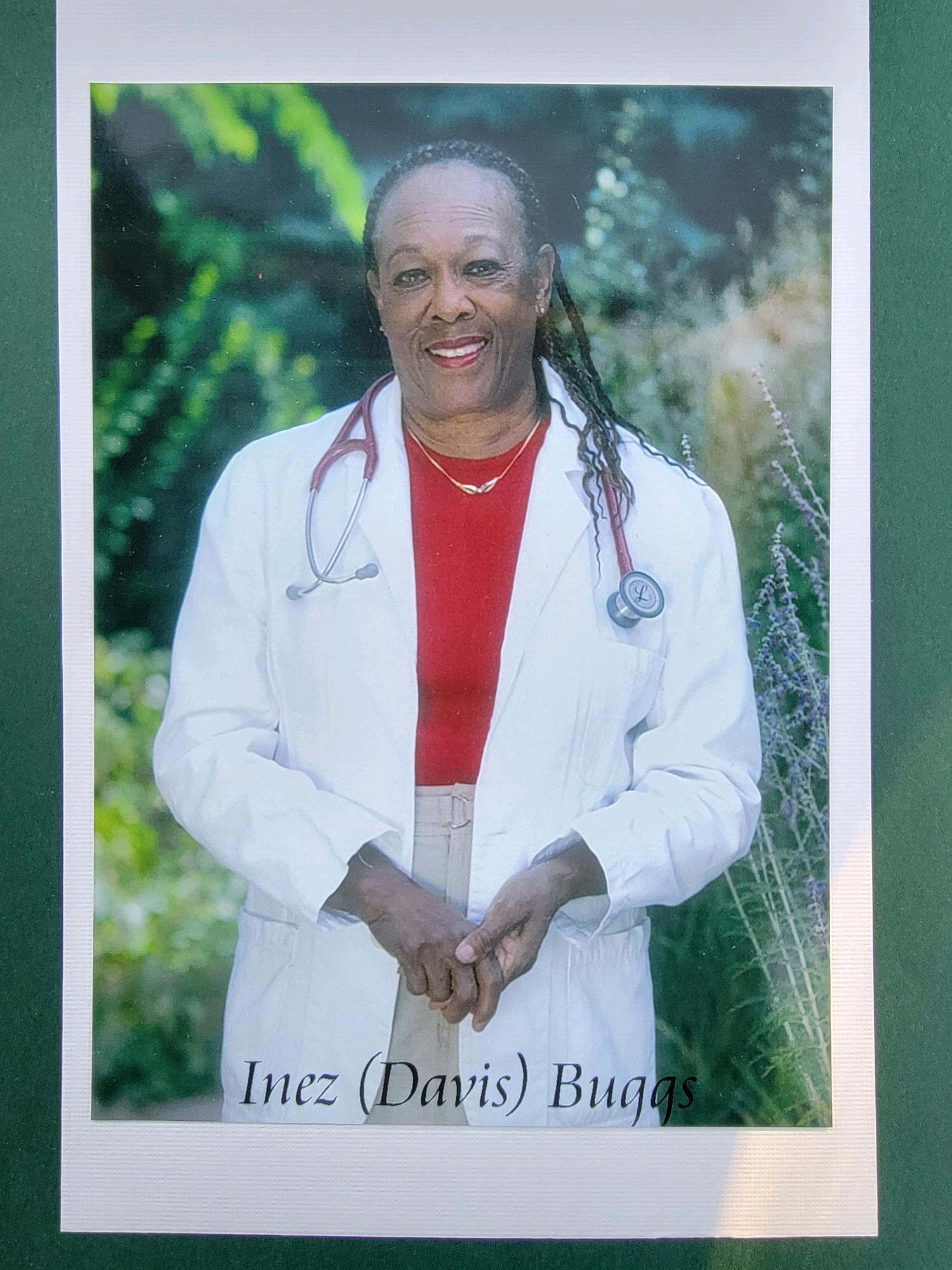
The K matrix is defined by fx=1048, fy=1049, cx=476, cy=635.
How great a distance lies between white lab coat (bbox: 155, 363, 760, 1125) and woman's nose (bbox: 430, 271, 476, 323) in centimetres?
7

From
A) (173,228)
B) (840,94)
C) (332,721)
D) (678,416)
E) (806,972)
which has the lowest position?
(806,972)

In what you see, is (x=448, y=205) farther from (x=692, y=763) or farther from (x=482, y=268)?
(x=692, y=763)

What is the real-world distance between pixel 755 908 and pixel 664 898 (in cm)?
8

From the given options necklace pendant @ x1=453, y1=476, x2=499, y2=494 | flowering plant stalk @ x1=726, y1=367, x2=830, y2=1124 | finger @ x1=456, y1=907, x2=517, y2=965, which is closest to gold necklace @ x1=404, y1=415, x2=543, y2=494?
necklace pendant @ x1=453, y1=476, x2=499, y2=494

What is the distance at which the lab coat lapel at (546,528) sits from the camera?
0.86 m

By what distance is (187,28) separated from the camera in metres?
0.88

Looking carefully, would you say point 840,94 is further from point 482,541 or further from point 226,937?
point 226,937

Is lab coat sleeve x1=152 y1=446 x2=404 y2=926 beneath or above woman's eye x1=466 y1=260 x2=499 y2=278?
beneath

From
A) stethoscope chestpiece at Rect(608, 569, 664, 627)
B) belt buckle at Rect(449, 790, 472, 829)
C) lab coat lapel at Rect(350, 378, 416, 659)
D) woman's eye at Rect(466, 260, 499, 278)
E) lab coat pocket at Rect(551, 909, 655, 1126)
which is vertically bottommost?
lab coat pocket at Rect(551, 909, 655, 1126)

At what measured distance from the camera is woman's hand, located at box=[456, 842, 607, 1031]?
2.77ft

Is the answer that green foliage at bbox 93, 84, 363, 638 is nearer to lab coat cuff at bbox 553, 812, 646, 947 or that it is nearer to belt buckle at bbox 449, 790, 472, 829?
belt buckle at bbox 449, 790, 472, 829

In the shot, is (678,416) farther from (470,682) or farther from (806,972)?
(806,972)

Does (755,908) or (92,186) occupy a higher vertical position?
(92,186)

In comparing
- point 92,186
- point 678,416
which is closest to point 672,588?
point 678,416
